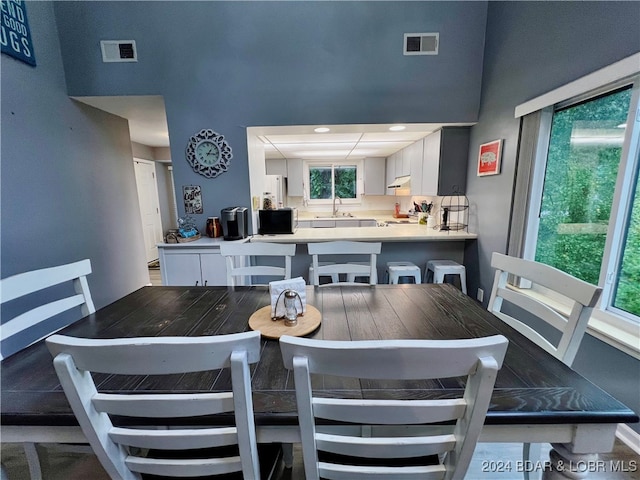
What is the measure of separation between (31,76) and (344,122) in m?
2.76

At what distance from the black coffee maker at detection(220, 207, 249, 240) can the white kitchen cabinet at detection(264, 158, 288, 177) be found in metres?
3.11

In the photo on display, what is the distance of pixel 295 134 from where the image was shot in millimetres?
3236

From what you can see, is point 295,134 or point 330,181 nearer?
point 295,134

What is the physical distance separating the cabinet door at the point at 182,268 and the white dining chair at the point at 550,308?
2.53 meters

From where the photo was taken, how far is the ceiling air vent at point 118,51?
2633 millimetres

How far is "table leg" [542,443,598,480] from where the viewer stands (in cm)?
75

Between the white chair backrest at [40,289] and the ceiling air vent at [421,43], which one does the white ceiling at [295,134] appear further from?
the white chair backrest at [40,289]

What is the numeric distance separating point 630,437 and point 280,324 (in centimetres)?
196

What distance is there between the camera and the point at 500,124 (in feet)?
7.97

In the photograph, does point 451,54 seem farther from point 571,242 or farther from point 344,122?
point 571,242

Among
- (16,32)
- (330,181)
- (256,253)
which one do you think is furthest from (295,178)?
(256,253)

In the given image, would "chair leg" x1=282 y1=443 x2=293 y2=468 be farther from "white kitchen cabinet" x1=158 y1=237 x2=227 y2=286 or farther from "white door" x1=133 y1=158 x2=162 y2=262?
"white door" x1=133 y1=158 x2=162 y2=262

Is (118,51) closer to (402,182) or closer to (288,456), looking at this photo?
A: (288,456)

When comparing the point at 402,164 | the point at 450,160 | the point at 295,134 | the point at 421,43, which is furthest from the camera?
the point at 402,164
